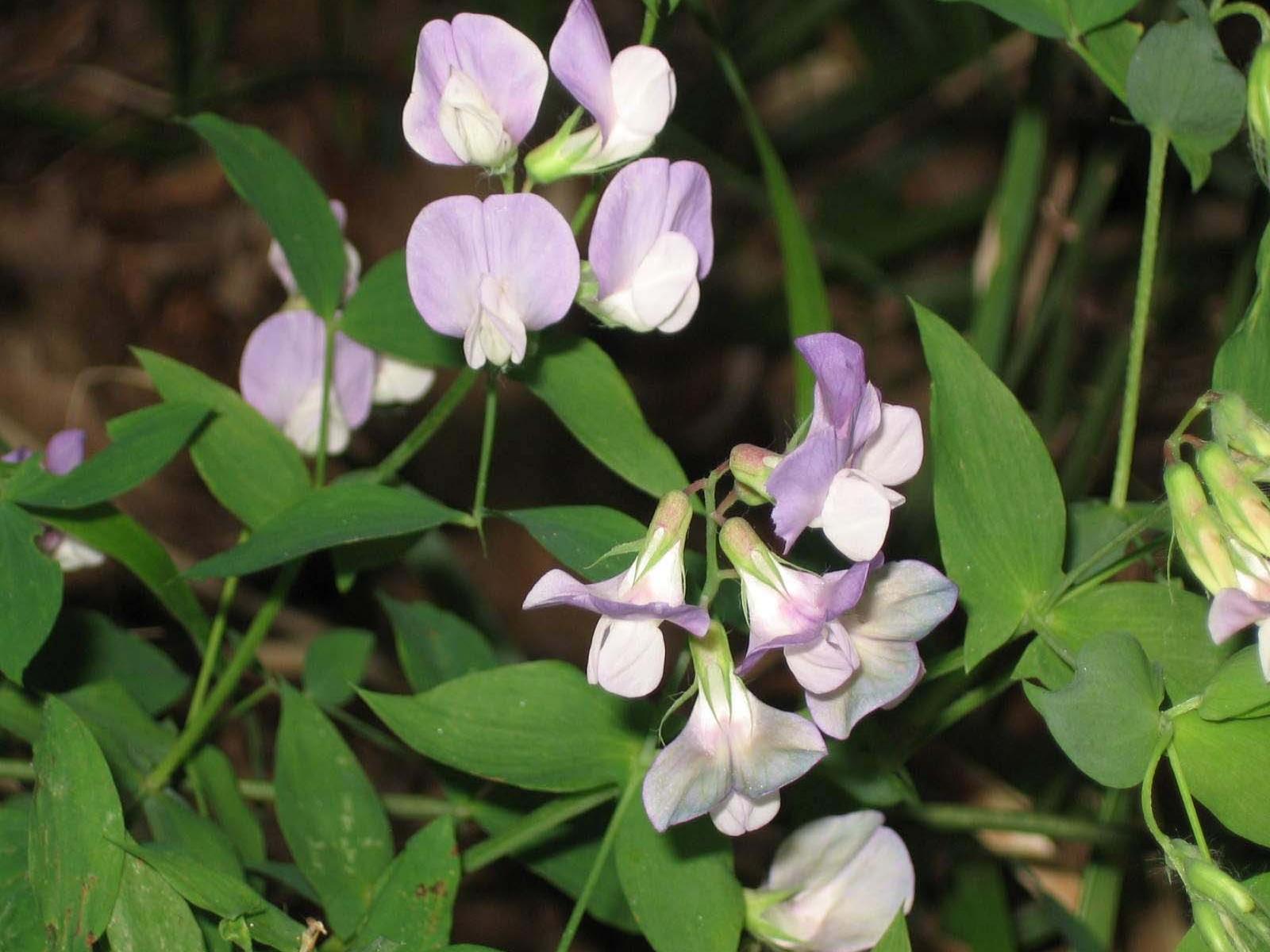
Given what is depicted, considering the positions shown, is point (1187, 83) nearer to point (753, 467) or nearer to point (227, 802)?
point (753, 467)

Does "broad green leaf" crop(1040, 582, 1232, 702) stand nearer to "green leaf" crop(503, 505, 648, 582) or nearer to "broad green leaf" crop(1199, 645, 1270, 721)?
"broad green leaf" crop(1199, 645, 1270, 721)

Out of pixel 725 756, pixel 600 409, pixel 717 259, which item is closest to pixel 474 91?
pixel 600 409

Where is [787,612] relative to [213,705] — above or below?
above

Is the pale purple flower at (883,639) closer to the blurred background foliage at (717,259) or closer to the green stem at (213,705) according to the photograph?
the green stem at (213,705)

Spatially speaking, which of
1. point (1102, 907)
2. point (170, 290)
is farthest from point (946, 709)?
point (170, 290)

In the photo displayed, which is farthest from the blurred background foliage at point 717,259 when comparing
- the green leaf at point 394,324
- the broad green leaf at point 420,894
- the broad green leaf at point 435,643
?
the broad green leaf at point 420,894

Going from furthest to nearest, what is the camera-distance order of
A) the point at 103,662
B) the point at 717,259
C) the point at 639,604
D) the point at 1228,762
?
1. the point at 717,259
2. the point at 103,662
3. the point at 1228,762
4. the point at 639,604

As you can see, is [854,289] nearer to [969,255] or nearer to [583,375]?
[969,255]
